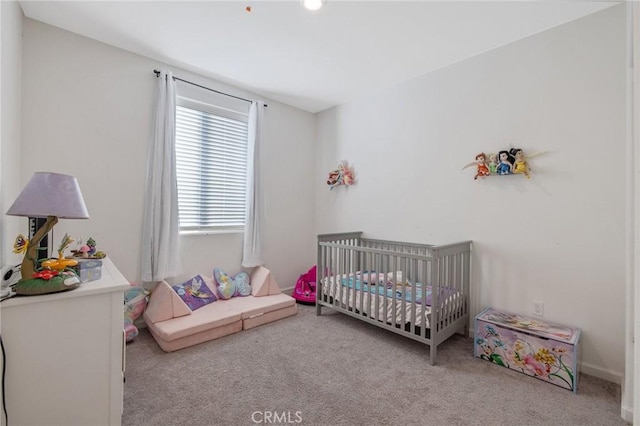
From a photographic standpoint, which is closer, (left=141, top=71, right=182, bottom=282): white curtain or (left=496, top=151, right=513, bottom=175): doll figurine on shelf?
(left=496, top=151, right=513, bottom=175): doll figurine on shelf

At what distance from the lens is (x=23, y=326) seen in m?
1.06

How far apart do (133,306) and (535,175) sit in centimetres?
338

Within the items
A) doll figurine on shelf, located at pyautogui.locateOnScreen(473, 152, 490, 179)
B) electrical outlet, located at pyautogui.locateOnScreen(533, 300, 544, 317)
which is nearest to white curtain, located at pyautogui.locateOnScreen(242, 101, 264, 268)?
doll figurine on shelf, located at pyautogui.locateOnScreen(473, 152, 490, 179)

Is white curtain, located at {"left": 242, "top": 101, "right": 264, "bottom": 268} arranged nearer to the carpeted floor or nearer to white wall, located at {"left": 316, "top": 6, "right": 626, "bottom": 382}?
the carpeted floor

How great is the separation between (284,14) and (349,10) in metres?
0.44

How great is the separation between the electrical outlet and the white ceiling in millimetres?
2009

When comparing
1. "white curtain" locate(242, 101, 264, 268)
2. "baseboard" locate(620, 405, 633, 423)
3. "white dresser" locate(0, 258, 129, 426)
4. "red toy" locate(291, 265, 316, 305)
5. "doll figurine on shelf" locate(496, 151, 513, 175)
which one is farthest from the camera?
"red toy" locate(291, 265, 316, 305)

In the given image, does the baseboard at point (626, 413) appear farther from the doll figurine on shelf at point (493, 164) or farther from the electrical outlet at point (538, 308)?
the doll figurine on shelf at point (493, 164)

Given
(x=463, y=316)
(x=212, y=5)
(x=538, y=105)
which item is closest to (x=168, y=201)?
(x=212, y=5)

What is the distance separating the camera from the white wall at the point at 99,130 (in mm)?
2074

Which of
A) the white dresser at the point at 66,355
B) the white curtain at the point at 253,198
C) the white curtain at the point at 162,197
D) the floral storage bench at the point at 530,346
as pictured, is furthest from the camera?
the white curtain at the point at 253,198

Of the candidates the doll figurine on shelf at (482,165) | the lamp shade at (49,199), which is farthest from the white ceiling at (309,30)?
the lamp shade at (49,199)

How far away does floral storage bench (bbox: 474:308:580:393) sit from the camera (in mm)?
1714

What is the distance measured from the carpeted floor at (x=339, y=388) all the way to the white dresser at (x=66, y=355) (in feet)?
1.28
